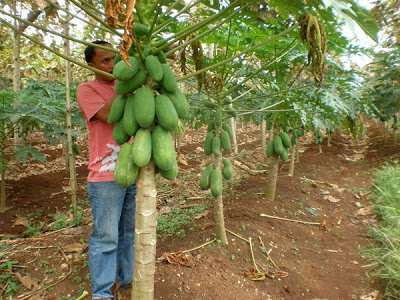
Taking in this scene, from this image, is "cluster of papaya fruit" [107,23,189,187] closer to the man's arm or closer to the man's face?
the man's arm

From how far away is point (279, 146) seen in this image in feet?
13.2

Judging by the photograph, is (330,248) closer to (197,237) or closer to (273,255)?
(273,255)

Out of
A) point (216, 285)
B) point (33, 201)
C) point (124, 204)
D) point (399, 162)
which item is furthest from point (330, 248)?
point (399, 162)

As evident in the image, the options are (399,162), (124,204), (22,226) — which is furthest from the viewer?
(399,162)

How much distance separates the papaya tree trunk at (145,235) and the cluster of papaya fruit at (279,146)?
2762 millimetres

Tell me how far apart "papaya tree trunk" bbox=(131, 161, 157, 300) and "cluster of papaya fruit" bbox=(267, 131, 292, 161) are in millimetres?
2762

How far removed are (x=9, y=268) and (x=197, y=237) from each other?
1.52 meters

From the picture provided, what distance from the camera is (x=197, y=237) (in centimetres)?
308

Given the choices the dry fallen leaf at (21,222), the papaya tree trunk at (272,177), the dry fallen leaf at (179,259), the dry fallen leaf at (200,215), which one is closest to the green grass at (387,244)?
the papaya tree trunk at (272,177)

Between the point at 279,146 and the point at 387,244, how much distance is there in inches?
58.6

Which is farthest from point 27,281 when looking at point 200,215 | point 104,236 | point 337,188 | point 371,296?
point 337,188

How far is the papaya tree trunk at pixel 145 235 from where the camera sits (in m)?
1.48

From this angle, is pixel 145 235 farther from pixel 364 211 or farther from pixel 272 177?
pixel 364 211

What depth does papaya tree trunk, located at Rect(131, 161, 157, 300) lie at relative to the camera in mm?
1479
